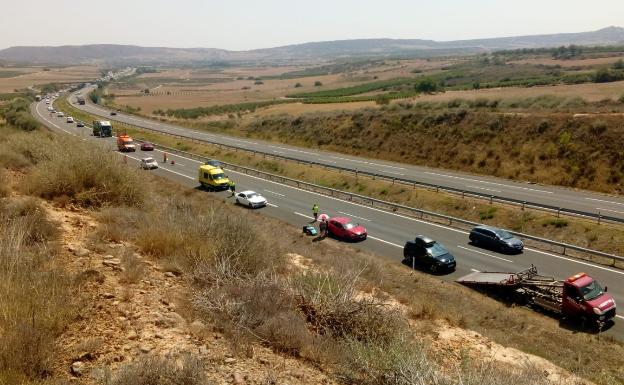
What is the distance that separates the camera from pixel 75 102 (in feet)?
431

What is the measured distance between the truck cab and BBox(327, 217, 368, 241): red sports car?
12.2m

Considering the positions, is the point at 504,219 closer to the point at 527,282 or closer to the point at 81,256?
the point at 527,282

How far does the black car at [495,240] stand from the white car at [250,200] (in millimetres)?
15535

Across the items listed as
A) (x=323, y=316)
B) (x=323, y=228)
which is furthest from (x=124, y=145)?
(x=323, y=316)

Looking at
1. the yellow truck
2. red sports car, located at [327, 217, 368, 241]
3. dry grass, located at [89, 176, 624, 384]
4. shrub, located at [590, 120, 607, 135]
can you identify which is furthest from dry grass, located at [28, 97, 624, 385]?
shrub, located at [590, 120, 607, 135]

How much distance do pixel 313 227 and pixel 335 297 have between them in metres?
19.3

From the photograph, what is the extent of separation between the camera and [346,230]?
27875 mm

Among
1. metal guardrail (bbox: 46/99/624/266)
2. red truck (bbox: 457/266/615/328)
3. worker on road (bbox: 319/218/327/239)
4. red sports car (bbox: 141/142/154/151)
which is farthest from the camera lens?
red sports car (bbox: 141/142/154/151)

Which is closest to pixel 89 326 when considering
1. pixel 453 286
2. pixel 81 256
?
pixel 81 256

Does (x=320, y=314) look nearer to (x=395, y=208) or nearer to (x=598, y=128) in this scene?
(x=395, y=208)

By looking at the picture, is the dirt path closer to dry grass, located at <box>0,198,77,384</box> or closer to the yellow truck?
dry grass, located at <box>0,198,77,384</box>

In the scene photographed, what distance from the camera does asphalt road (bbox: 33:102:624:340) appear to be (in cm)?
2252

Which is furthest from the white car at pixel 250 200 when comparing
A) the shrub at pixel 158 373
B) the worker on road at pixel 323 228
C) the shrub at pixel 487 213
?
the shrub at pixel 158 373

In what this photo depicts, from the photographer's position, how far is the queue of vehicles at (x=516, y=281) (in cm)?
1717
